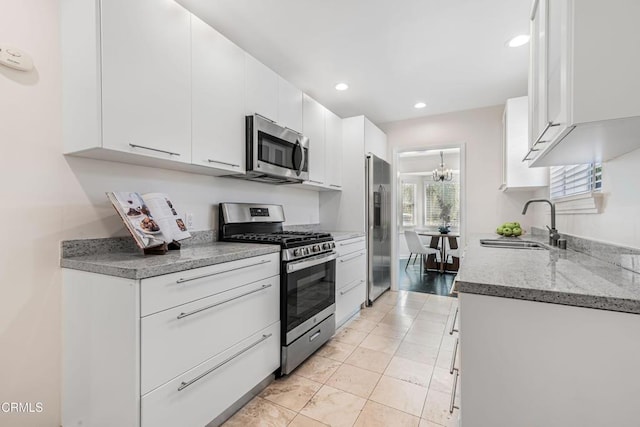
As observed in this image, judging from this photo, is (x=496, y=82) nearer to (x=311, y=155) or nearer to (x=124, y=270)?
(x=311, y=155)

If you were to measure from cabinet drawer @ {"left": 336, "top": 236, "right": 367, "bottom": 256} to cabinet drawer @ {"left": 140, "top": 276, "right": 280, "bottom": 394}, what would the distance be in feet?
3.73

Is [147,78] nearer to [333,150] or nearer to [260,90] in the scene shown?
[260,90]

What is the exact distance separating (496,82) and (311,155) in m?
2.12

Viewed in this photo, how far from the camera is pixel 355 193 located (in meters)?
3.58

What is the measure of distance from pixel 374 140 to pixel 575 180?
220cm

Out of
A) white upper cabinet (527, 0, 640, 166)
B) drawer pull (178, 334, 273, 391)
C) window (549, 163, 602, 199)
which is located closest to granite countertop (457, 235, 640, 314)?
white upper cabinet (527, 0, 640, 166)

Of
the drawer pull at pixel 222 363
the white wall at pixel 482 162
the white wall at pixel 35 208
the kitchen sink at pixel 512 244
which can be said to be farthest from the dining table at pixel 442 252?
the white wall at pixel 35 208

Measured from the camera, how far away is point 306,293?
224 centimetres

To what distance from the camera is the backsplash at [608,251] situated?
1224mm

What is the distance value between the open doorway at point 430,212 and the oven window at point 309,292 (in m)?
3.03

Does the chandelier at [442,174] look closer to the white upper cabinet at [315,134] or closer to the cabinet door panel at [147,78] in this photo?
the white upper cabinet at [315,134]

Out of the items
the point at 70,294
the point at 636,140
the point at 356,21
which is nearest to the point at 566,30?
the point at 636,140

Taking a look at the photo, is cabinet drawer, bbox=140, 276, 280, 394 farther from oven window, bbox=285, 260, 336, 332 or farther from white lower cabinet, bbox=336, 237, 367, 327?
white lower cabinet, bbox=336, 237, 367, 327

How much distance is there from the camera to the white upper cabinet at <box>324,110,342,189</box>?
10.8ft
